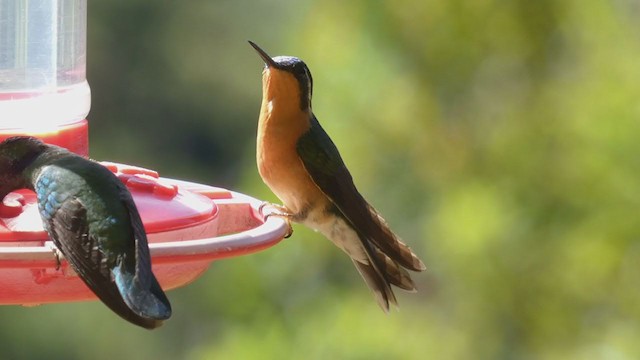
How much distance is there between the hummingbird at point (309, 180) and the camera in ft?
15.0

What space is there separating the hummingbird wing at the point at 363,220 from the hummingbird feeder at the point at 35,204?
0.73 meters

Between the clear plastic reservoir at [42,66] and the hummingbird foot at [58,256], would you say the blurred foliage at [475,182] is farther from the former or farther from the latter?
the hummingbird foot at [58,256]

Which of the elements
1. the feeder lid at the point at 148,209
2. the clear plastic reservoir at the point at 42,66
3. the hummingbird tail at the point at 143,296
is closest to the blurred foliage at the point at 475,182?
the clear plastic reservoir at the point at 42,66

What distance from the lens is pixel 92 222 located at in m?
3.13

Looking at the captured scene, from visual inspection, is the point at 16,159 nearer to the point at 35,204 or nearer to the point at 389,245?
the point at 35,204

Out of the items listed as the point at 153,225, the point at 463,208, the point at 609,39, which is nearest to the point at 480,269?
the point at 463,208

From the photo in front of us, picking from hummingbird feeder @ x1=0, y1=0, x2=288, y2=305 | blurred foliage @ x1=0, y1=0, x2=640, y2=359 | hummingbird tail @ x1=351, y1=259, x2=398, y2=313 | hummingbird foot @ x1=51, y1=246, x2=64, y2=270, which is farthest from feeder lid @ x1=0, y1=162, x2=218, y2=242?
blurred foliage @ x1=0, y1=0, x2=640, y2=359

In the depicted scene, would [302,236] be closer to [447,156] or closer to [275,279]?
[275,279]

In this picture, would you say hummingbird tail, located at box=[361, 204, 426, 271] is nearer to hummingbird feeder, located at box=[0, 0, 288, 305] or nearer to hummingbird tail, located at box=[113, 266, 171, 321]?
hummingbird feeder, located at box=[0, 0, 288, 305]

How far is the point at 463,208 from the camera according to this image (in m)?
5.82

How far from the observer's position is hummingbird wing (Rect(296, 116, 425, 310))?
439 centimetres

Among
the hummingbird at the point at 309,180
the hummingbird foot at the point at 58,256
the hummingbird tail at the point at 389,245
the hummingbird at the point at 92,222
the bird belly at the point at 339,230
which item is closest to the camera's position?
the hummingbird at the point at 92,222

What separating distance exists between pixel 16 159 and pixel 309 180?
1622 mm

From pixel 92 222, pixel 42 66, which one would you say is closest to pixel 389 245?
pixel 42 66
